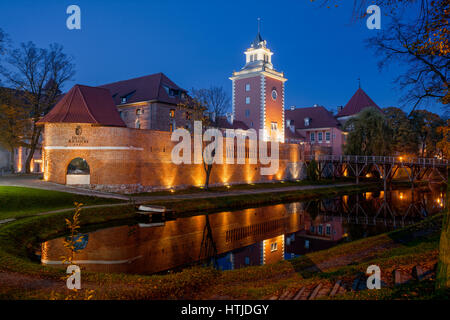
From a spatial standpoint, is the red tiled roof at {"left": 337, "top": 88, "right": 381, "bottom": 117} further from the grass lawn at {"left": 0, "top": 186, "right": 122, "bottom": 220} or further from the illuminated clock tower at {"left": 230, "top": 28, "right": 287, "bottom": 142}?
the grass lawn at {"left": 0, "top": 186, "right": 122, "bottom": 220}

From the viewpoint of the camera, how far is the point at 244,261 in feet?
37.9

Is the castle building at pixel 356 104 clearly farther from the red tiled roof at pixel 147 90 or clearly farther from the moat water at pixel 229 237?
the red tiled roof at pixel 147 90

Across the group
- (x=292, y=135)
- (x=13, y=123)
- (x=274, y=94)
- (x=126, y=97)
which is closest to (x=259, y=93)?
(x=274, y=94)

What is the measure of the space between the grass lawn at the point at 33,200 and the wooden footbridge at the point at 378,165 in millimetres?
27778

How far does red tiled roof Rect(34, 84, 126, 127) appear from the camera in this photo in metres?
23.0

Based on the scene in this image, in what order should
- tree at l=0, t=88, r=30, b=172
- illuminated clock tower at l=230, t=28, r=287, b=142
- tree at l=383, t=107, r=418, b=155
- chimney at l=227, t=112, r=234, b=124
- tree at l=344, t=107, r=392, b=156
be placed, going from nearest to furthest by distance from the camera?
tree at l=0, t=88, r=30, b=172 → tree at l=344, t=107, r=392, b=156 → illuminated clock tower at l=230, t=28, r=287, b=142 → chimney at l=227, t=112, r=234, b=124 → tree at l=383, t=107, r=418, b=155

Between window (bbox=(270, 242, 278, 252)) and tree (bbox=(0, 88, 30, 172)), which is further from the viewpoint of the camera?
tree (bbox=(0, 88, 30, 172))

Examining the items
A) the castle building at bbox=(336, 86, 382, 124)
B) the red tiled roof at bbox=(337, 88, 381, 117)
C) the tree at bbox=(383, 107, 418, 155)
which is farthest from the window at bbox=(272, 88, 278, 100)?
the tree at bbox=(383, 107, 418, 155)

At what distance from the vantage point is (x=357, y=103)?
47250 mm

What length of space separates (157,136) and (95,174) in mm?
5338

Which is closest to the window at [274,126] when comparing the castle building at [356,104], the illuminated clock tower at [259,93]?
the illuminated clock tower at [259,93]

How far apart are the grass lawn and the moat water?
12.7ft
